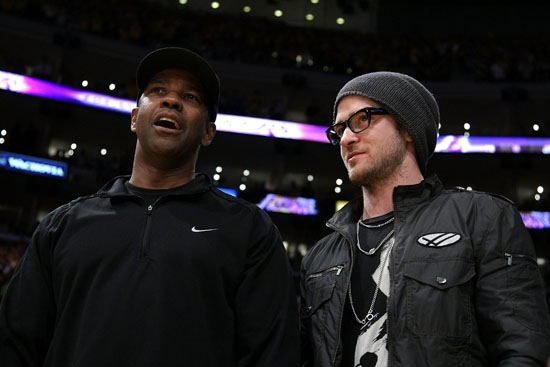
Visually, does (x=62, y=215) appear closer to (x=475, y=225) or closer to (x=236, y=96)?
(x=475, y=225)

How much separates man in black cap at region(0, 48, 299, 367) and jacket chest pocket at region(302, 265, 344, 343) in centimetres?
22

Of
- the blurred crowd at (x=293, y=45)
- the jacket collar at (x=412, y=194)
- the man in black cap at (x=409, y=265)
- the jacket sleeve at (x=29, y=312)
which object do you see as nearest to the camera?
the man in black cap at (x=409, y=265)

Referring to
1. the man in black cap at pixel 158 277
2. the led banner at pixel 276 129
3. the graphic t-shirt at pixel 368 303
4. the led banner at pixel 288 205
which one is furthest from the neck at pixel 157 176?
the led banner at pixel 288 205

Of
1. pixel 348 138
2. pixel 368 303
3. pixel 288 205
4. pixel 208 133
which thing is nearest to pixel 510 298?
pixel 368 303

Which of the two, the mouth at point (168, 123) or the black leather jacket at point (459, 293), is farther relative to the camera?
the mouth at point (168, 123)

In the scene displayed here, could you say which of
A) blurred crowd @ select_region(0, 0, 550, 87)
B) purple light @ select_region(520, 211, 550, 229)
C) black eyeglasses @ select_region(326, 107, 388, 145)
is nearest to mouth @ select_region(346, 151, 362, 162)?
black eyeglasses @ select_region(326, 107, 388, 145)

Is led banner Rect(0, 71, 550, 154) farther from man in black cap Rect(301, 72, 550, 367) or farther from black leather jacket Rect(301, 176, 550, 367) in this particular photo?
black leather jacket Rect(301, 176, 550, 367)

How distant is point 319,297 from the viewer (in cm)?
266

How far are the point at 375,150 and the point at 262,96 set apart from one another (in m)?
18.8

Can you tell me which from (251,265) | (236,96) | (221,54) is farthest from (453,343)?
(221,54)

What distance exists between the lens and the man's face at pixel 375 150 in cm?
269

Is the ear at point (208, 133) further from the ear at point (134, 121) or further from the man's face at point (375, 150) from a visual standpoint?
the man's face at point (375, 150)

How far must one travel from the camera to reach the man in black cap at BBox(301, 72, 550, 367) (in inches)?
84.8

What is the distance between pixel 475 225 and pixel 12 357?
185cm
